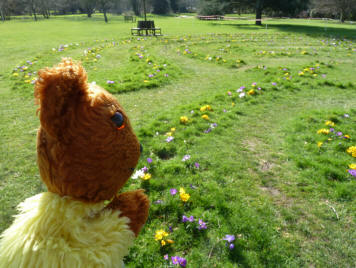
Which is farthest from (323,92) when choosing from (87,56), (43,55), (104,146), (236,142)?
(43,55)

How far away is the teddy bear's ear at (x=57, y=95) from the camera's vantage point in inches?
48.3

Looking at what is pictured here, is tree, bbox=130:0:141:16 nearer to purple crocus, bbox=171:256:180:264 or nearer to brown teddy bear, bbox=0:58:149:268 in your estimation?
purple crocus, bbox=171:256:180:264

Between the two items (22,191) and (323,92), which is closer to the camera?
(22,191)

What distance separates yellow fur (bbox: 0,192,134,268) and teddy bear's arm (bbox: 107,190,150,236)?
155 millimetres

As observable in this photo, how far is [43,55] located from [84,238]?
1326 cm

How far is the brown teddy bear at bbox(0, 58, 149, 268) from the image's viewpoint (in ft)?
4.11

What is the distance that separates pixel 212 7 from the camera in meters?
37.8

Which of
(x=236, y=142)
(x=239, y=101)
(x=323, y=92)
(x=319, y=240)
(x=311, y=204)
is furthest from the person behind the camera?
(x=323, y=92)

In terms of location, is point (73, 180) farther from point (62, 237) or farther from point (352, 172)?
point (352, 172)

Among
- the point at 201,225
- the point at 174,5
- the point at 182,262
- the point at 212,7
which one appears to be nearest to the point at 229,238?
the point at 201,225

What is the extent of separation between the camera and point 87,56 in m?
11.7

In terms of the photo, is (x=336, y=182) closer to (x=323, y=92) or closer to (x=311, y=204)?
(x=311, y=204)

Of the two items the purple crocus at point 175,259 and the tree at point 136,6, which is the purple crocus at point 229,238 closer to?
the purple crocus at point 175,259

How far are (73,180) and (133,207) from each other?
0.51m
